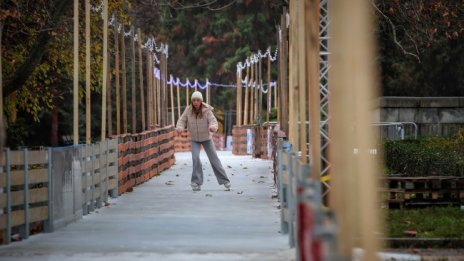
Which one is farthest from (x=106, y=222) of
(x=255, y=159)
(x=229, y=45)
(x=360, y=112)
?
(x=229, y=45)

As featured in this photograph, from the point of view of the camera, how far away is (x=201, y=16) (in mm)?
70000

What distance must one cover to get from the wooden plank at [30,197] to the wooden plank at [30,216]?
108mm

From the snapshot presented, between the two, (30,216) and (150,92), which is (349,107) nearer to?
(30,216)

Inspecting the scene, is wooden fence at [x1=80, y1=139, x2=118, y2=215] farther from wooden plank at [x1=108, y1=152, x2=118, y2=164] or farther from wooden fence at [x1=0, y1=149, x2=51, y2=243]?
wooden fence at [x1=0, y1=149, x2=51, y2=243]

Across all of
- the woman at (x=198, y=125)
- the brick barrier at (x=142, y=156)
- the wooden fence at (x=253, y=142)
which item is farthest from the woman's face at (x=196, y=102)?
the wooden fence at (x=253, y=142)

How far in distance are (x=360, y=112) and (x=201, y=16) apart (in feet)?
212

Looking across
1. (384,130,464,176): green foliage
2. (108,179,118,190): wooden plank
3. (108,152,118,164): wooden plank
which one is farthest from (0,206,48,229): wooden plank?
(384,130,464,176): green foliage

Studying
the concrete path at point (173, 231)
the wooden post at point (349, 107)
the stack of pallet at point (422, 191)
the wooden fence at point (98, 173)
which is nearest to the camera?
the wooden post at point (349, 107)

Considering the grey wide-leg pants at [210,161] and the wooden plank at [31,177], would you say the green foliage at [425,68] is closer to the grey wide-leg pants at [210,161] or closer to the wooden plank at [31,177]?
the grey wide-leg pants at [210,161]

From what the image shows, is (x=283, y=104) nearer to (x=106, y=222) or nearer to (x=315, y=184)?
(x=106, y=222)

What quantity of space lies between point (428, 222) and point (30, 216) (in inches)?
206

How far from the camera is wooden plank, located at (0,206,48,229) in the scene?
13.1 m

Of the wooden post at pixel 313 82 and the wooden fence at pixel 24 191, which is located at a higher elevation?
the wooden post at pixel 313 82

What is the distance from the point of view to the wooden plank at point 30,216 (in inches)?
516
